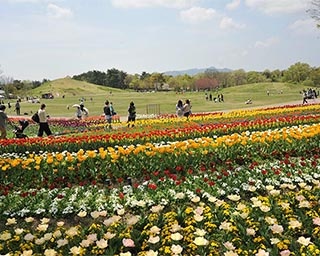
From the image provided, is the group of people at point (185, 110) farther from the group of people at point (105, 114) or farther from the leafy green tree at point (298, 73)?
the leafy green tree at point (298, 73)

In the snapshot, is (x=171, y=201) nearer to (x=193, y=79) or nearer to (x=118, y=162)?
(x=118, y=162)

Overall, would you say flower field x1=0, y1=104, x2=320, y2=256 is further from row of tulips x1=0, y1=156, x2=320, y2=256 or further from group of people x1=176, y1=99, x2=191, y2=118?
group of people x1=176, y1=99, x2=191, y2=118

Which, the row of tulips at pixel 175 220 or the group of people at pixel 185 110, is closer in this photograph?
the row of tulips at pixel 175 220

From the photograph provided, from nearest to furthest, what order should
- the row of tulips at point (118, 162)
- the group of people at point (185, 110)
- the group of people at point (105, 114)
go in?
the row of tulips at point (118, 162)
the group of people at point (105, 114)
the group of people at point (185, 110)

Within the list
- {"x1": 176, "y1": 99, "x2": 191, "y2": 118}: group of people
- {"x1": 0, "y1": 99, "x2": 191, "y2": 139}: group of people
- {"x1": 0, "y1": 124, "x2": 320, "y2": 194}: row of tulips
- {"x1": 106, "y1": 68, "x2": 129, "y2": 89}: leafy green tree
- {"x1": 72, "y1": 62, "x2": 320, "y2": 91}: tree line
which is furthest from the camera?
{"x1": 106, "y1": 68, "x2": 129, "y2": 89}: leafy green tree

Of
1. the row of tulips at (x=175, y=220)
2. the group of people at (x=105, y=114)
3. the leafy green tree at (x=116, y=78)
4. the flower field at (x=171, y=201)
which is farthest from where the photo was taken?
the leafy green tree at (x=116, y=78)

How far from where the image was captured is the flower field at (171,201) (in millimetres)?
4488

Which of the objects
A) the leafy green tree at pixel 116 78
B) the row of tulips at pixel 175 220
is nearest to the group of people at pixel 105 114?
the row of tulips at pixel 175 220

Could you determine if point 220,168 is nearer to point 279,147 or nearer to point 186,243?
point 279,147

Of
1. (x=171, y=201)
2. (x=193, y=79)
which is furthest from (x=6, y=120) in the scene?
(x=193, y=79)

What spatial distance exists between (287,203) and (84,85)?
138736 mm

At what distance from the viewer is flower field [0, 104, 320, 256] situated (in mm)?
4488

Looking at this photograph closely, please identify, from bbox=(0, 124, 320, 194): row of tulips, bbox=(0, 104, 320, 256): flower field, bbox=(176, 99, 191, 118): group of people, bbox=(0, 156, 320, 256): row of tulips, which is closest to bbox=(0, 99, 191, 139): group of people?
bbox=(176, 99, 191, 118): group of people

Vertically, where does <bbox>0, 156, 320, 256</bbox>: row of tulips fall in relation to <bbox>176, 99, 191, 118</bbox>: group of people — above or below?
below
